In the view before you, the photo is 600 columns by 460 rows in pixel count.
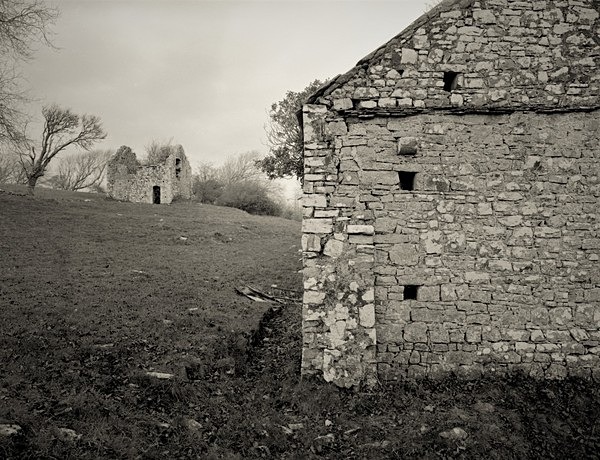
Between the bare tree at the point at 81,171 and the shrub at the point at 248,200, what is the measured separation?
3193 cm

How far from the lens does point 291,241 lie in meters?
20.5

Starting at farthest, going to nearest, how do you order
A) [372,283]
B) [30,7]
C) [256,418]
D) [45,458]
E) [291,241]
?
[291,241] → [30,7] → [372,283] → [256,418] → [45,458]

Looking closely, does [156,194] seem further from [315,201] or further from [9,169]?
[9,169]

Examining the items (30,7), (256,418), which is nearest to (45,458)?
(256,418)

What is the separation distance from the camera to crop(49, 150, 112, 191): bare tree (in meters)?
55.2

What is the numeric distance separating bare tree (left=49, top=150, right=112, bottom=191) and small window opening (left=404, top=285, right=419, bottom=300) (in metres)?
58.1

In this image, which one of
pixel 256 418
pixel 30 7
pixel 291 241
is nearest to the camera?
pixel 256 418

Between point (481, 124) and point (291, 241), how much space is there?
1480 cm

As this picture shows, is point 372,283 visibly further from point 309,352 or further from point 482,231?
point 482,231

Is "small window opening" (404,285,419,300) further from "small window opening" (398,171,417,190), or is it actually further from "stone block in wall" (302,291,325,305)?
"small window opening" (398,171,417,190)

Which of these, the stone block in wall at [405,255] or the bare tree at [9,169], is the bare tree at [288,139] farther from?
the bare tree at [9,169]

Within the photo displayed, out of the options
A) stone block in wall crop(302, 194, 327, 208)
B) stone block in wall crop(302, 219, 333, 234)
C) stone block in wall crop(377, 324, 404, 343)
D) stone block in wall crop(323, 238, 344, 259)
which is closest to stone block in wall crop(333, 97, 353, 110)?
stone block in wall crop(302, 194, 327, 208)

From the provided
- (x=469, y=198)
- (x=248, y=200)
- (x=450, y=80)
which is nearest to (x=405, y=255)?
(x=469, y=198)

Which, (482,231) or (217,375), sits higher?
(482,231)
